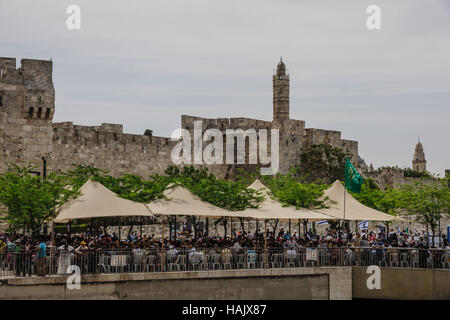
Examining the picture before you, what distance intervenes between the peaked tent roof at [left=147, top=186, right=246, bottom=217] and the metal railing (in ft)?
3.62

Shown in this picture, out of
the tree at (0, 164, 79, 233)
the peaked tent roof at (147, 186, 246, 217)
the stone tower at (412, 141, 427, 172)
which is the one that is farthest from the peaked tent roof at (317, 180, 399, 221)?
the stone tower at (412, 141, 427, 172)

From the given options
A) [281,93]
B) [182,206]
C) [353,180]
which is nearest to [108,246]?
[182,206]

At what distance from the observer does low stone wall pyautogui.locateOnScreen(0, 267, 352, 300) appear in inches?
871

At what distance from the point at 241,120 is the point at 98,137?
30.5ft

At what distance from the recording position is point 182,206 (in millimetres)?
25500

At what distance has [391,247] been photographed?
27.3 meters

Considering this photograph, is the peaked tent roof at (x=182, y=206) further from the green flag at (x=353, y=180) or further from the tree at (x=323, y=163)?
the tree at (x=323, y=163)

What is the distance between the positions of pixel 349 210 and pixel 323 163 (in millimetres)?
22394

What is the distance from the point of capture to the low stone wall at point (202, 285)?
22125 millimetres

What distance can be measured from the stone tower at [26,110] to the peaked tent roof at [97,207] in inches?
449

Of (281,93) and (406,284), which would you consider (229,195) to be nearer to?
(406,284)

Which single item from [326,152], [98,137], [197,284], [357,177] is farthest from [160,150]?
[197,284]

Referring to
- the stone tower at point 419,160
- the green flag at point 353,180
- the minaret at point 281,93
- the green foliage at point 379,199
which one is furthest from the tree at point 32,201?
the stone tower at point 419,160
